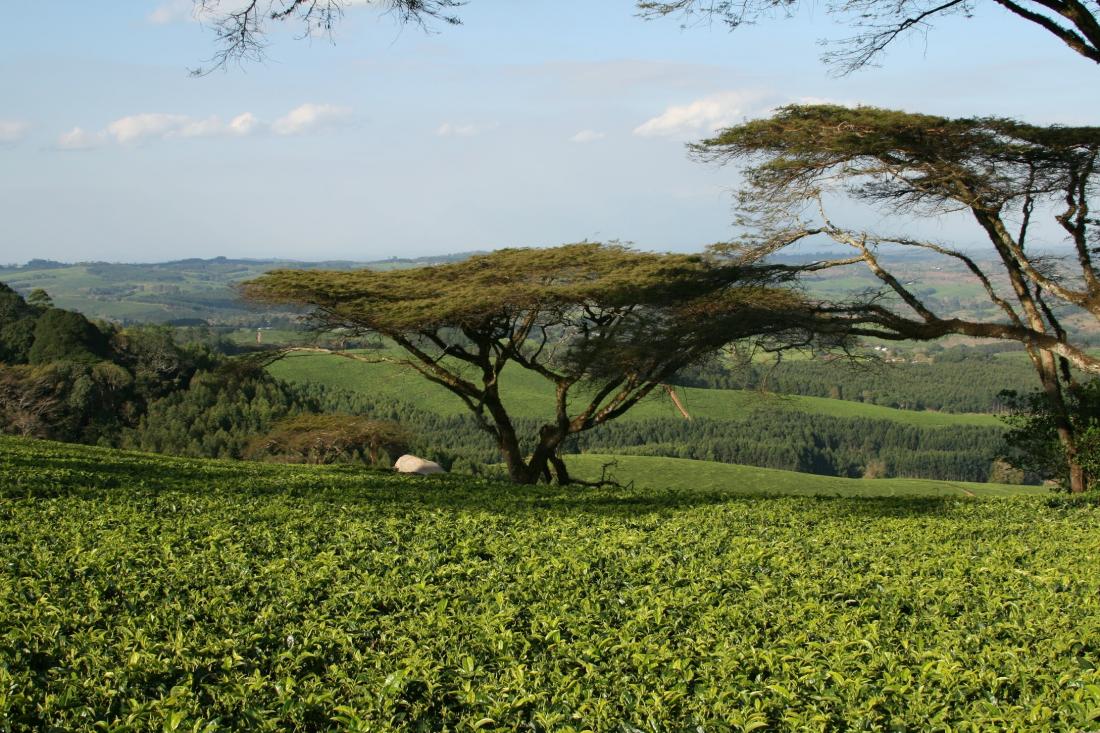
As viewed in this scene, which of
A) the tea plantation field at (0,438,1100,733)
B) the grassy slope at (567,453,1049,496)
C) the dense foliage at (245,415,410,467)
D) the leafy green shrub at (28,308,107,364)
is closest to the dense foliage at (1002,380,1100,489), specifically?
the tea plantation field at (0,438,1100,733)

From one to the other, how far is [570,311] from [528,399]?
183 ft

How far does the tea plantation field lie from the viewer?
359 centimetres

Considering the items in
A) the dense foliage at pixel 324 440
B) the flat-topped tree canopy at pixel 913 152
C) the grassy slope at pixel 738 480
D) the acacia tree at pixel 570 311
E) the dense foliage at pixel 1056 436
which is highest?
the flat-topped tree canopy at pixel 913 152

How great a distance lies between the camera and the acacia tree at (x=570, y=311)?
14.3 meters

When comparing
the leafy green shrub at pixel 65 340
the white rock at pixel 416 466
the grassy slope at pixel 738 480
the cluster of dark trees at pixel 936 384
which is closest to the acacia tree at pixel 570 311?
the white rock at pixel 416 466

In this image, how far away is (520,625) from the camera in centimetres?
470

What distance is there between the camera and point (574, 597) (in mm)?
5270

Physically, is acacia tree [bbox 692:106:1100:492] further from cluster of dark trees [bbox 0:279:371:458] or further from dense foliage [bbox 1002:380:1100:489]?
cluster of dark trees [bbox 0:279:371:458]

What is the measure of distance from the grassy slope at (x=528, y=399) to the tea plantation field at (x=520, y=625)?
200 feet

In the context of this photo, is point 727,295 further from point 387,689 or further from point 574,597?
point 387,689

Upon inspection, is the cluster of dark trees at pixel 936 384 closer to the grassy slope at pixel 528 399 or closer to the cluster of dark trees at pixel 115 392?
the grassy slope at pixel 528 399

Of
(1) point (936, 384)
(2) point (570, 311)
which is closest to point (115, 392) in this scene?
(2) point (570, 311)

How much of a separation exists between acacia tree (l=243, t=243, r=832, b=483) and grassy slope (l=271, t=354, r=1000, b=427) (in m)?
50.5

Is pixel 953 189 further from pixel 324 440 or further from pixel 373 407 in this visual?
pixel 373 407
